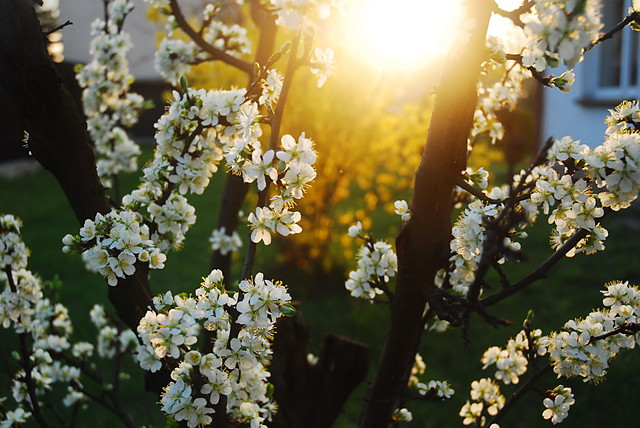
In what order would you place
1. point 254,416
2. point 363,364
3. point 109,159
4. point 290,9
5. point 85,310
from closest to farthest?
point 290,9, point 254,416, point 363,364, point 109,159, point 85,310

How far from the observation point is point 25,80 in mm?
1444

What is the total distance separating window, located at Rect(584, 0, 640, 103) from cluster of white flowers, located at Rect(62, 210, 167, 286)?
26.7 ft

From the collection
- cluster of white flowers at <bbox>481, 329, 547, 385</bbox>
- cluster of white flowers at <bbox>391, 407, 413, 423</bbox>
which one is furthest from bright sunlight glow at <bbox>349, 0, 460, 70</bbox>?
cluster of white flowers at <bbox>391, 407, 413, 423</bbox>

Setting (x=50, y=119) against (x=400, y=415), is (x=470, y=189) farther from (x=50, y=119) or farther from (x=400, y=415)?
(x=50, y=119)

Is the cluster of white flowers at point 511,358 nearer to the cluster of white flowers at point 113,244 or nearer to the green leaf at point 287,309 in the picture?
the green leaf at point 287,309

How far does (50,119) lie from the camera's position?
151cm

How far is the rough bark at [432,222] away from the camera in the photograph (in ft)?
4.73

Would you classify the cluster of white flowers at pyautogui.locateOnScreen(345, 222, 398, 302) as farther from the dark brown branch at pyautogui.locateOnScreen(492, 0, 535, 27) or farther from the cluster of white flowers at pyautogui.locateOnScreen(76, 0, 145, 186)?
the cluster of white flowers at pyautogui.locateOnScreen(76, 0, 145, 186)

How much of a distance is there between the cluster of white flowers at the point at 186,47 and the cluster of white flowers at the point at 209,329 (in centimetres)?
147

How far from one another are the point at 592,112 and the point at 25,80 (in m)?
8.84

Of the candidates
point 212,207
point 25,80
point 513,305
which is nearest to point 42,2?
point 25,80

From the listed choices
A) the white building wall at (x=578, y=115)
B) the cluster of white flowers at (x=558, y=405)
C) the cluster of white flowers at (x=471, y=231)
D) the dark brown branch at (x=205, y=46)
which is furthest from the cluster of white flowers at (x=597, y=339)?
the white building wall at (x=578, y=115)

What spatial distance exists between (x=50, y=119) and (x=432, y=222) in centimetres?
109

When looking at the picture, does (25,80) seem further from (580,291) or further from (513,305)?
(580,291)
